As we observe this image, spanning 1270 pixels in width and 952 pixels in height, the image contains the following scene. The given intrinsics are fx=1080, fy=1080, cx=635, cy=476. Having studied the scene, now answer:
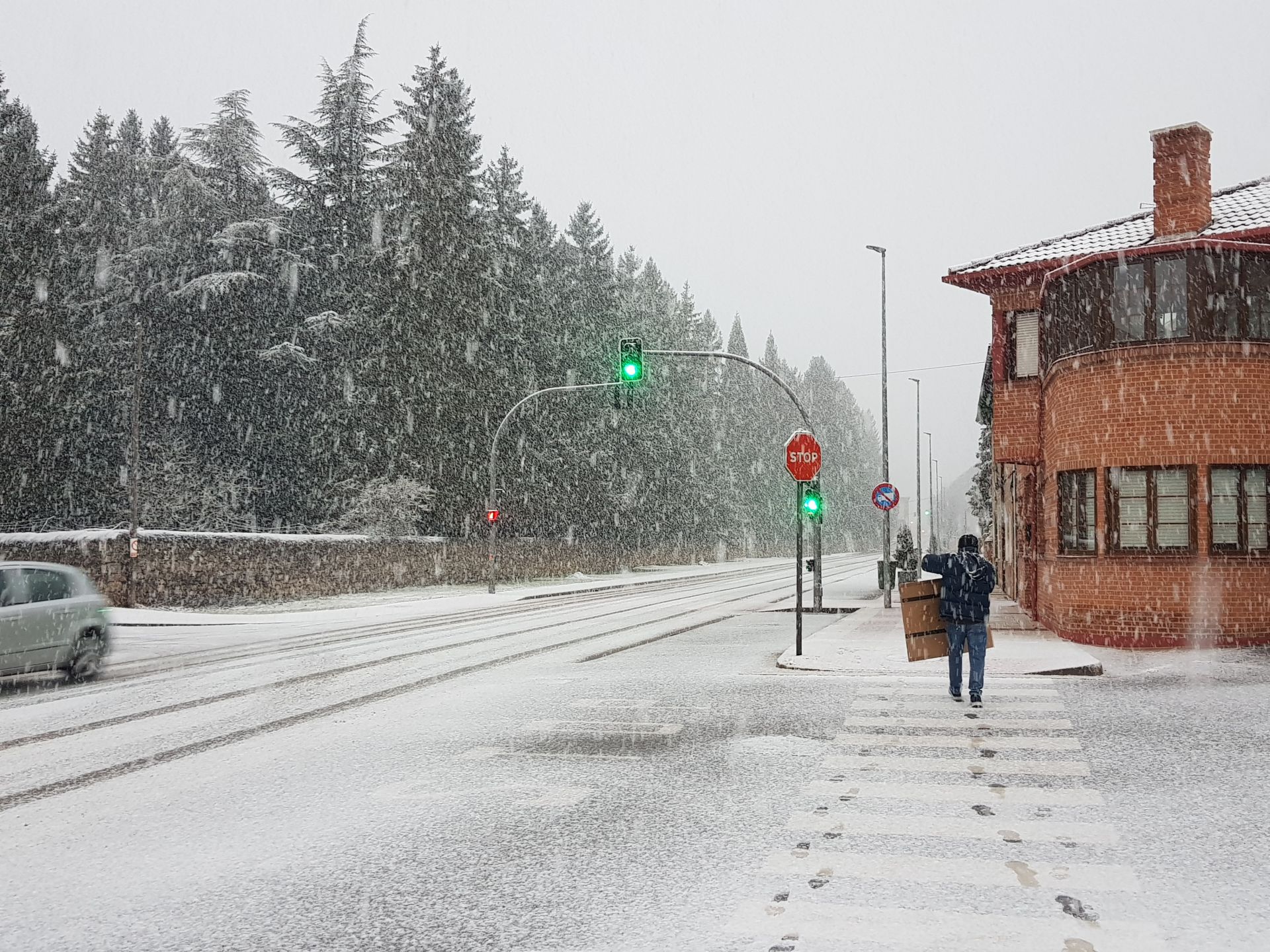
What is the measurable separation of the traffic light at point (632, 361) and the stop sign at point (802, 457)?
6.69 metres

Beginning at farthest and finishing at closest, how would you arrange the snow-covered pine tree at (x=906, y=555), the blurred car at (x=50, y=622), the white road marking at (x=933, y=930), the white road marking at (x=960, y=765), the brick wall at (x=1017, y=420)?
the snow-covered pine tree at (x=906, y=555) → the brick wall at (x=1017, y=420) → the blurred car at (x=50, y=622) → the white road marking at (x=960, y=765) → the white road marking at (x=933, y=930)

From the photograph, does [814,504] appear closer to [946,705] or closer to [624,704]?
[946,705]

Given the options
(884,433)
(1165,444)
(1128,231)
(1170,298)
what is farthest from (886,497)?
(1170,298)

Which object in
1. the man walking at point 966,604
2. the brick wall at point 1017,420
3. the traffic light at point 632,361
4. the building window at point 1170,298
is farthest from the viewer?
the traffic light at point 632,361

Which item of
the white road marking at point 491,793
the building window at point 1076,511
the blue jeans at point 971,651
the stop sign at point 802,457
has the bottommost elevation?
the white road marking at point 491,793

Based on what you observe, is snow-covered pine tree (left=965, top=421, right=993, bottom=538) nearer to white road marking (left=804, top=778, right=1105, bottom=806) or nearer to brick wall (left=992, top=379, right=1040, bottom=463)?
brick wall (left=992, top=379, right=1040, bottom=463)

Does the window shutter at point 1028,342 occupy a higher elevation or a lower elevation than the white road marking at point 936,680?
higher

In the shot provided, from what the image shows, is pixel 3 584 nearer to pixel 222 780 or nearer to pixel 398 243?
pixel 222 780

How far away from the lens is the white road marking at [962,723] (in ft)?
30.8

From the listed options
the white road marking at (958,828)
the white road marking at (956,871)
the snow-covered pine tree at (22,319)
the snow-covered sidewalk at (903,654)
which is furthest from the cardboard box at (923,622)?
the snow-covered pine tree at (22,319)

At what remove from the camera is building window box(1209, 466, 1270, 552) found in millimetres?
16297

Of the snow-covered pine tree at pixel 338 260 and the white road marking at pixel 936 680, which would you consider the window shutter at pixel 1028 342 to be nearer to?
the white road marking at pixel 936 680

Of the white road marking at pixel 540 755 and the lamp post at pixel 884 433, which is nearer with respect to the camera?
the white road marking at pixel 540 755

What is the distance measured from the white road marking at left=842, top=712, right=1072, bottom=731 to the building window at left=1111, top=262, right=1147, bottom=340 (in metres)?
9.48
